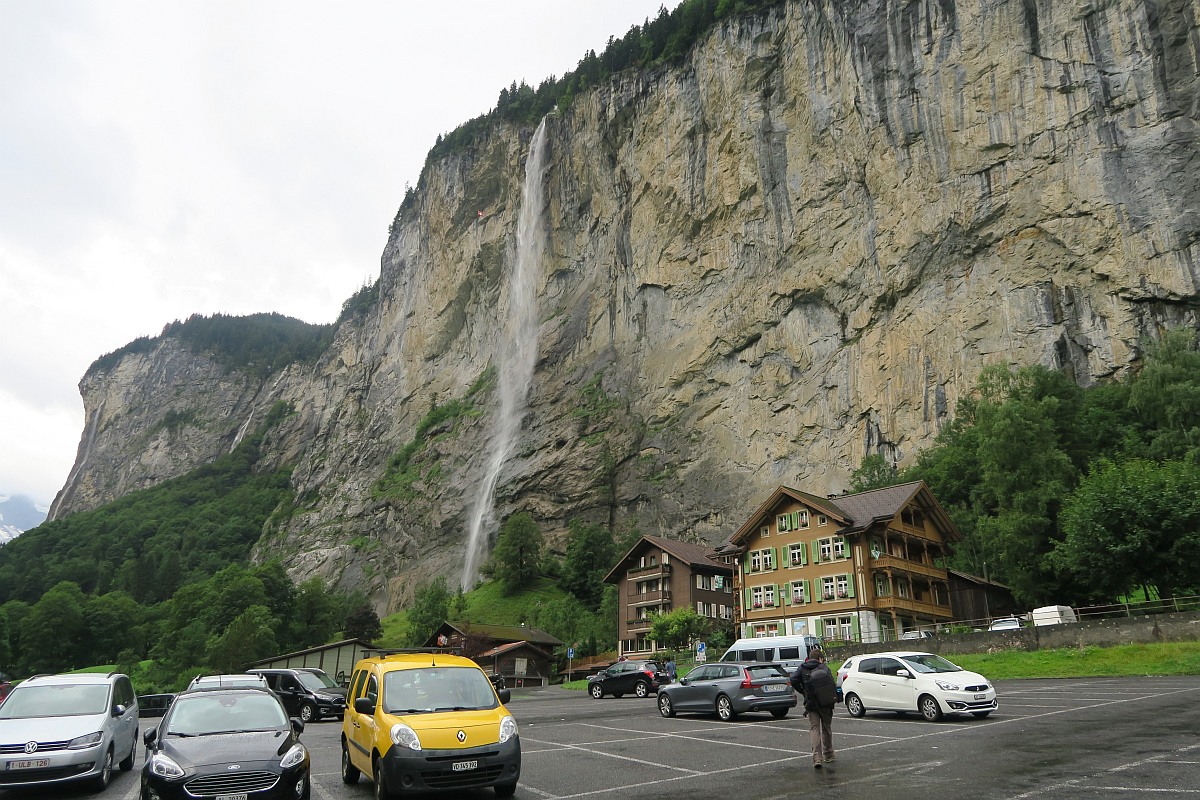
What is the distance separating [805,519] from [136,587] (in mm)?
114998

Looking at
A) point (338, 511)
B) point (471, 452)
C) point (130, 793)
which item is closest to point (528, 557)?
point (471, 452)

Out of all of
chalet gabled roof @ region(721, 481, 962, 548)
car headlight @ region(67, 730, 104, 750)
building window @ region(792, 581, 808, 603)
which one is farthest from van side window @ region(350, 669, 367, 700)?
building window @ region(792, 581, 808, 603)

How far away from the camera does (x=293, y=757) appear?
1059 centimetres

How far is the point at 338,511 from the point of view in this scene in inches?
4692

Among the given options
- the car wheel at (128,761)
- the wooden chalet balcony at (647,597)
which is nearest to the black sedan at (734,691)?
the car wheel at (128,761)

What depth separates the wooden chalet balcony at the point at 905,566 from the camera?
1882 inches

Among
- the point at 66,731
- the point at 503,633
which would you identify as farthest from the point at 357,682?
the point at 503,633

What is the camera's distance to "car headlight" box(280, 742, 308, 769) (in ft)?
Result: 34.1

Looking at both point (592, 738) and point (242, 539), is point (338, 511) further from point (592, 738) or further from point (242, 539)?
point (592, 738)

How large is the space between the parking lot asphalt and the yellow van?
91 centimetres

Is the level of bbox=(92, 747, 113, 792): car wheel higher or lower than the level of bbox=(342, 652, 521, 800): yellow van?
lower

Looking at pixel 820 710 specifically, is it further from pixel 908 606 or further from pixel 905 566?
pixel 908 606

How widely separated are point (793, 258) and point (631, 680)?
175 feet

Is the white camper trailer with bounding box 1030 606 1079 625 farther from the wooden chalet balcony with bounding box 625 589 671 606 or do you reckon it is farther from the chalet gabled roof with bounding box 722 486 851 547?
the wooden chalet balcony with bounding box 625 589 671 606
